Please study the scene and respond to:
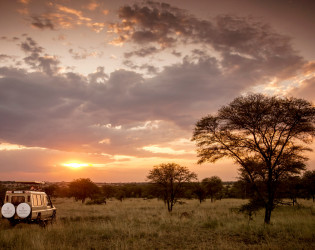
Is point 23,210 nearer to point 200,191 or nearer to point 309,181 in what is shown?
→ point 200,191

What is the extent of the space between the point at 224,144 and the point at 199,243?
26.5ft

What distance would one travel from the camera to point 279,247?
975 cm

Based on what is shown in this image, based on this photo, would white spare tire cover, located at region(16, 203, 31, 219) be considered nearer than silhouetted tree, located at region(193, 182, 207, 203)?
Yes

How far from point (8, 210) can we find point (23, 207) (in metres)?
0.80

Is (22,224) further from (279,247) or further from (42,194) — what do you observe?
(279,247)

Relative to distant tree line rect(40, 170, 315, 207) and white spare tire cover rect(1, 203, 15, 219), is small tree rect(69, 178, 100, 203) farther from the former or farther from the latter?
white spare tire cover rect(1, 203, 15, 219)

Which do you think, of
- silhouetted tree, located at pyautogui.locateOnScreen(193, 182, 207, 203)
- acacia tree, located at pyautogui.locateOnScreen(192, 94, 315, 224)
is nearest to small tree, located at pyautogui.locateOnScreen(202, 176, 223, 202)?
silhouetted tree, located at pyautogui.locateOnScreen(193, 182, 207, 203)

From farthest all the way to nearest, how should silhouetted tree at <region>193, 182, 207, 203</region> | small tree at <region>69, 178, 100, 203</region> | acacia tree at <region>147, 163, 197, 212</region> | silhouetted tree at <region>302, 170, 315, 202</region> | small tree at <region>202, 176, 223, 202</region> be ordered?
1. small tree at <region>69, 178, 100, 203</region>
2. small tree at <region>202, 176, 223, 202</region>
3. silhouetted tree at <region>193, 182, 207, 203</region>
4. silhouetted tree at <region>302, 170, 315, 202</region>
5. acacia tree at <region>147, 163, 197, 212</region>

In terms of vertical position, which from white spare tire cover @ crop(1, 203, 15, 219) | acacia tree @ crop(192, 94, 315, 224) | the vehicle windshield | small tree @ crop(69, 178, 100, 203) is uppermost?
acacia tree @ crop(192, 94, 315, 224)

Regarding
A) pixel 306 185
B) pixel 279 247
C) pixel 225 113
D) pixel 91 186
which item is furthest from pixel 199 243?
pixel 91 186

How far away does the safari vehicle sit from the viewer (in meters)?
13.6

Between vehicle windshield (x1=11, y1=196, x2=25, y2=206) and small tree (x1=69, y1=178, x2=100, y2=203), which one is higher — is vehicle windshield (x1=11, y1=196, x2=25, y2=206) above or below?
above

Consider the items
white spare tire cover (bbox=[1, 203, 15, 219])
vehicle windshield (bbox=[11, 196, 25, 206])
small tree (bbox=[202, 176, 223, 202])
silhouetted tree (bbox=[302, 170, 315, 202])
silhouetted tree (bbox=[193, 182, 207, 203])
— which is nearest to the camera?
white spare tire cover (bbox=[1, 203, 15, 219])

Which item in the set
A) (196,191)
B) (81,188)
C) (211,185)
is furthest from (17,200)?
(211,185)
